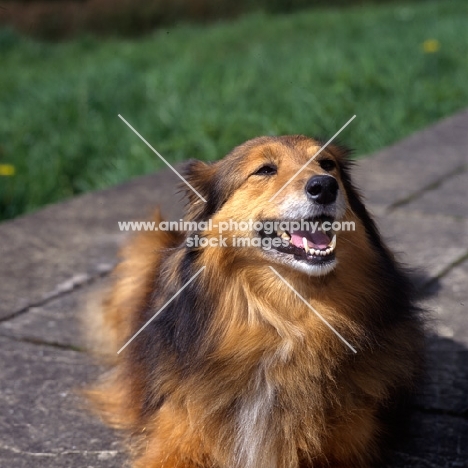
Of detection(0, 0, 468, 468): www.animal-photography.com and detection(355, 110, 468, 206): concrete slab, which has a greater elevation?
detection(0, 0, 468, 468): www.animal-photography.com

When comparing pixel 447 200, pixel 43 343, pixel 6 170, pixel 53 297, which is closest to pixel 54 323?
pixel 43 343

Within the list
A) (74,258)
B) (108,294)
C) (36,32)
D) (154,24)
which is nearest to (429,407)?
(108,294)

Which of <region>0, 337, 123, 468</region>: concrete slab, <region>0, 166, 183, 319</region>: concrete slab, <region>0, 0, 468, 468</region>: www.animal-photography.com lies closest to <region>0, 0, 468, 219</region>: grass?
<region>0, 0, 468, 468</region>: www.animal-photography.com

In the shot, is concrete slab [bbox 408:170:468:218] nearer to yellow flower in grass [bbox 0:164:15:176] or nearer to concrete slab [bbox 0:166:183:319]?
concrete slab [bbox 0:166:183:319]

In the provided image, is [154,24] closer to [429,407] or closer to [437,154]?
[437,154]

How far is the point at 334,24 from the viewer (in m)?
15.7

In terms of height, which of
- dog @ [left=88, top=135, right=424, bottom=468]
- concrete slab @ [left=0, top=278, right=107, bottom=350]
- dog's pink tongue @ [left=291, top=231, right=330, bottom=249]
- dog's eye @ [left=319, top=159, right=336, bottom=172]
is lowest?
concrete slab @ [left=0, top=278, right=107, bottom=350]

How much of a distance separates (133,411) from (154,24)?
14689mm

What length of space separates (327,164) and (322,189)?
313 millimetres

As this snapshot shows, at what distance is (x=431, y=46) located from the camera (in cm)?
1107

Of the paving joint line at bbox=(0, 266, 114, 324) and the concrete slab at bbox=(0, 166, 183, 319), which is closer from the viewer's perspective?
the paving joint line at bbox=(0, 266, 114, 324)

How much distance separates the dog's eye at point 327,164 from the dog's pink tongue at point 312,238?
0.27 m

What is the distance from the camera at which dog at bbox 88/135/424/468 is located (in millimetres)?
2629

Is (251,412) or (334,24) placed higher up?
(251,412)
